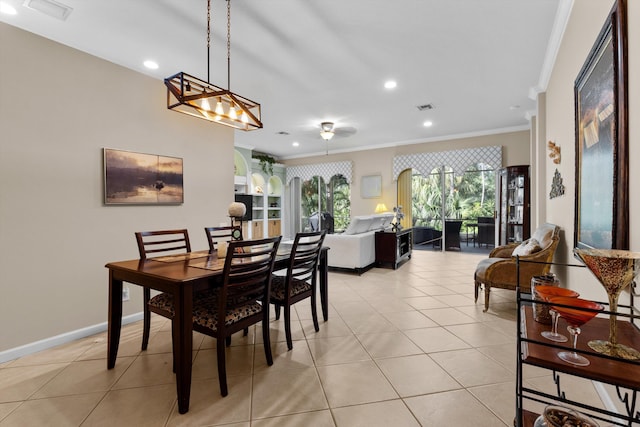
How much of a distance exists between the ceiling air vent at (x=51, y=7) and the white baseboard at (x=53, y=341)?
2.63 m

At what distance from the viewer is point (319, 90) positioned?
420cm

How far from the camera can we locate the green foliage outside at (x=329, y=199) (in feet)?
28.9

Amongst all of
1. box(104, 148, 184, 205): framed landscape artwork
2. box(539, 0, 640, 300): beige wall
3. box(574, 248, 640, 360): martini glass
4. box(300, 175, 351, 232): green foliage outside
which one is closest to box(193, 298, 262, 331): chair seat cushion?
box(104, 148, 184, 205): framed landscape artwork

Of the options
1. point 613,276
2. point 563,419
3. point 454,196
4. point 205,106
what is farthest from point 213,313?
point 454,196

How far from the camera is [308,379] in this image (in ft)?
6.40

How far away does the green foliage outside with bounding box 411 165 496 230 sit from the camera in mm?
7047

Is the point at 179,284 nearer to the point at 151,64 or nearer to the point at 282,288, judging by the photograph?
the point at 282,288

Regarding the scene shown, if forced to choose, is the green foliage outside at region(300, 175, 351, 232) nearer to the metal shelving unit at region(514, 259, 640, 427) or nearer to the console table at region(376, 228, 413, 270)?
the console table at region(376, 228, 413, 270)

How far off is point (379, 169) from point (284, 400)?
22.3ft

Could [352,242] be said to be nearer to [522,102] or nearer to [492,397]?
[492,397]

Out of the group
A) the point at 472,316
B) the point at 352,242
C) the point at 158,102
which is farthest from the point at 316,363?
the point at 158,102

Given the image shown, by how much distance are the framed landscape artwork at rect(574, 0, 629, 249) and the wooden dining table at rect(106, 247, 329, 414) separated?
198cm

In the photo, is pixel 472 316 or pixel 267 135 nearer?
pixel 472 316

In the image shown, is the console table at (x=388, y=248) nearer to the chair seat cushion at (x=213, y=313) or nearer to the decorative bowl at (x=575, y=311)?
the chair seat cushion at (x=213, y=313)
